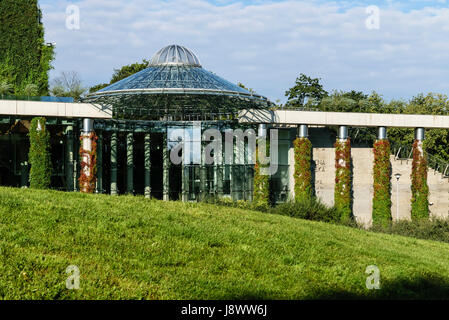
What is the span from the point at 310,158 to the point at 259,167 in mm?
3898

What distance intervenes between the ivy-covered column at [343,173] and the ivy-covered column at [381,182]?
5.90 feet

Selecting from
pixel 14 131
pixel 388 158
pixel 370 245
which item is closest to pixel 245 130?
pixel 388 158

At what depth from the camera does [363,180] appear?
3972 centimetres

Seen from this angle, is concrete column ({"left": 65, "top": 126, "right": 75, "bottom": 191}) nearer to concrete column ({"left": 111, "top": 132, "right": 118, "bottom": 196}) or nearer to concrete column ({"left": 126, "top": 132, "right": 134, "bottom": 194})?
concrete column ({"left": 111, "top": 132, "right": 118, "bottom": 196})

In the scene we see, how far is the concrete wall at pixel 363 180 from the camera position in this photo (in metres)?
39.3

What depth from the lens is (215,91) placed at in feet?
102

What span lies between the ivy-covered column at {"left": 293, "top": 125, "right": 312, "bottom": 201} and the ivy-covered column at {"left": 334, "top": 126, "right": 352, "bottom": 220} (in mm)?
2029

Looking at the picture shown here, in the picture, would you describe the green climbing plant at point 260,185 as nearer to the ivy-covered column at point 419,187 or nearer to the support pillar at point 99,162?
the support pillar at point 99,162

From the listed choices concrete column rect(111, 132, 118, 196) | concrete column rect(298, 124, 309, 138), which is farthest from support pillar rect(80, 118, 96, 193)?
concrete column rect(298, 124, 309, 138)

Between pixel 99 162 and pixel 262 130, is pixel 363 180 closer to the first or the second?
pixel 262 130

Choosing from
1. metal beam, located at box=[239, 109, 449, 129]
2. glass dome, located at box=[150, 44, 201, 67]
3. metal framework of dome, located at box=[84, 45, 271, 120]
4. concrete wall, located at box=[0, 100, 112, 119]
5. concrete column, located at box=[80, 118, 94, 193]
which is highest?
glass dome, located at box=[150, 44, 201, 67]

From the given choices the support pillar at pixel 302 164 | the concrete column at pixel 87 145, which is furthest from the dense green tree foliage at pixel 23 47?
the support pillar at pixel 302 164

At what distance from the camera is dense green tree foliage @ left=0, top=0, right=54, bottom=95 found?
48875 mm

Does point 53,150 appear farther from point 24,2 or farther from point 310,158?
point 24,2
